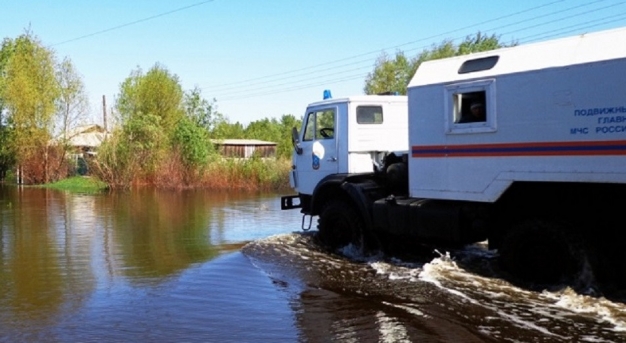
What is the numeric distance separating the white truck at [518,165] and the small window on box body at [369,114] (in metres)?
0.86

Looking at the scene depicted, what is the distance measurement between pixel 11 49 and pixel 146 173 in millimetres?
22721

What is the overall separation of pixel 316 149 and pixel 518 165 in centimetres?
449

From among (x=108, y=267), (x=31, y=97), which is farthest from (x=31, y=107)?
(x=108, y=267)

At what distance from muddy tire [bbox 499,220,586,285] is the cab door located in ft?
13.3

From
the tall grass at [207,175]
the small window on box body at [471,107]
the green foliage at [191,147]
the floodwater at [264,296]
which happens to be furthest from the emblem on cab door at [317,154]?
the green foliage at [191,147]

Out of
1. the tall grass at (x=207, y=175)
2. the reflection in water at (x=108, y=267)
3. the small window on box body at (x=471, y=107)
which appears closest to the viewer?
the reflection in water at (x=108, y=267)

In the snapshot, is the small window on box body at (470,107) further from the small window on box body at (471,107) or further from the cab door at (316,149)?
the cab door at (316,149)

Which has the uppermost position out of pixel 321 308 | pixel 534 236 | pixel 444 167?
pixel 444 167

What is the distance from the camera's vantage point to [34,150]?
41062 millimetres

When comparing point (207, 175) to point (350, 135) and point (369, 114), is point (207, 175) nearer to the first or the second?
point (369, 114)

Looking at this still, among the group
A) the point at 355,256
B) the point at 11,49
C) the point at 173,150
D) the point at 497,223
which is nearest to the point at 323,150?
the point at 355,256

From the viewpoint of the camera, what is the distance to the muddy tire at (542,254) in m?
7.65

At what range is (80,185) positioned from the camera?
37.1 meters

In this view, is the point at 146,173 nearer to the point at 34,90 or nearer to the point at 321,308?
Answer: the point at 34,90
